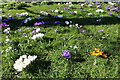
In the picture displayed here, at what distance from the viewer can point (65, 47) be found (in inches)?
166

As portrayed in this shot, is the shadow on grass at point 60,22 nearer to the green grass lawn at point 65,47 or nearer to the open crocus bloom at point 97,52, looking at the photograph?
the green grass lawn at point 65,47

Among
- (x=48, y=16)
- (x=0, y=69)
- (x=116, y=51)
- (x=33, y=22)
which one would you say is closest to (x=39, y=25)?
(x=33, y=22)

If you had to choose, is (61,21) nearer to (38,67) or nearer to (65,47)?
(65,47)

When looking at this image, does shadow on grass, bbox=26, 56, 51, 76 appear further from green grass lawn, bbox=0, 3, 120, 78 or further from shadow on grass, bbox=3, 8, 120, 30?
shadow on grass, bbox=3, 8, 120, 30

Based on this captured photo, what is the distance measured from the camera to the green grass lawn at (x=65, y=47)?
340cm

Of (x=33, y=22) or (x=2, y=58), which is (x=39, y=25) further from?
(x=2, y=58)

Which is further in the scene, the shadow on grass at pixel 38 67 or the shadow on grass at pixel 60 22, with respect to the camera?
the shadow on grass at pixel 60 22

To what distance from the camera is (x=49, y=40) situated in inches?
178

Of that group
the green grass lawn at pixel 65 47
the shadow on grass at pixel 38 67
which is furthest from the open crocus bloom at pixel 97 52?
the shadow on grass at pixel 38 67

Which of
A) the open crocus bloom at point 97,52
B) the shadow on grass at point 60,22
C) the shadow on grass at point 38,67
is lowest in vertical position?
the shadow on grass at point 38,67

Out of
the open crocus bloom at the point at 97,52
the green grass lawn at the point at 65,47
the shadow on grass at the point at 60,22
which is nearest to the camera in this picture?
the green grass lawn at the point at 65,47

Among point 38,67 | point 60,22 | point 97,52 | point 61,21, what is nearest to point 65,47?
point 97,52

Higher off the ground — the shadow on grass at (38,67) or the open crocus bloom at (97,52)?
the open crocus bloom at (97,52)

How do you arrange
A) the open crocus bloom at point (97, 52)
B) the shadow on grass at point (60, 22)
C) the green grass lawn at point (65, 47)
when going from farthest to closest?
1. the shadow on grass at point (60, 22)
2. the open crocus bloom at point (97, 52)
3. the green grass lawn at point (65, 47)
